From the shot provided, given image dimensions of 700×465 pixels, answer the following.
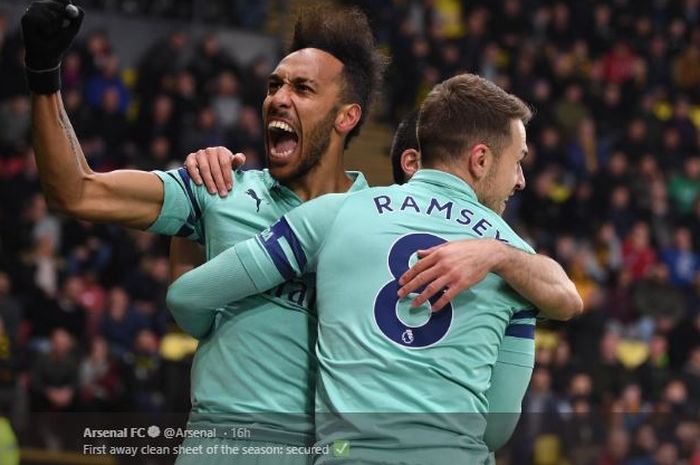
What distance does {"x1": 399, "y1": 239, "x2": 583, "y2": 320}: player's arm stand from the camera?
3156 millimetres

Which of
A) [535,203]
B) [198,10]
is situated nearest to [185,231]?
[535,203]

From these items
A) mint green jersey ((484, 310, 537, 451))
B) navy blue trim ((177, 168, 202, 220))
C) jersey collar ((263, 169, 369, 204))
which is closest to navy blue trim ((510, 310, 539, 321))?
mint green jersey ((484, 310, 537, 451))

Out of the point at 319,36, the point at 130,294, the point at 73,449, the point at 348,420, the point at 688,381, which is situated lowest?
the point at 688,381

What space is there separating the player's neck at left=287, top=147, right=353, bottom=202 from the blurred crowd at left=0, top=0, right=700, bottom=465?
6.99ft

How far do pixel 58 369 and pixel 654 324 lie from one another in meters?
6.42

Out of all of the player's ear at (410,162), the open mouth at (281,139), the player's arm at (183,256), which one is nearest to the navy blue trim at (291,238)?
the open mouth at (281,139)

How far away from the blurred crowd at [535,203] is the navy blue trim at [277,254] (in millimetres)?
2633

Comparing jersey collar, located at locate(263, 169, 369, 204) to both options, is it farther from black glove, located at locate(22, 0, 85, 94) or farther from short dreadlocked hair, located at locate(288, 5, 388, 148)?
black glove, located at locate(22, 0, 85, 94)

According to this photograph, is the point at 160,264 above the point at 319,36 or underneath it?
underneath

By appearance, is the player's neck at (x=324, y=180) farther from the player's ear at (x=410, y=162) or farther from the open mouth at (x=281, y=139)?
the player's ear at (x=410, y=162)

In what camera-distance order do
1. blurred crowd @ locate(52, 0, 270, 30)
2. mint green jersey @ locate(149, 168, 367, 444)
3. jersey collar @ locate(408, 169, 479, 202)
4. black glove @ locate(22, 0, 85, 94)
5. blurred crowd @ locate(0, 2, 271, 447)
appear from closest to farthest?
black glove @ locate(22, 0, 85, 94), jersey collar @ locate(408, 169, 479, 202), mint green jersey @ locate(149, 168, 367, 444), blurred crowd @ locate(0, 2, 271, 447), blurred crowd @ locate(52, 0, 270, 30)

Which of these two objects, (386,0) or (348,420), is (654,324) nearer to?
(386,0)

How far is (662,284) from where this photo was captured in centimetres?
1378

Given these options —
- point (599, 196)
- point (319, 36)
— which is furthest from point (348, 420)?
point (599, 196)
